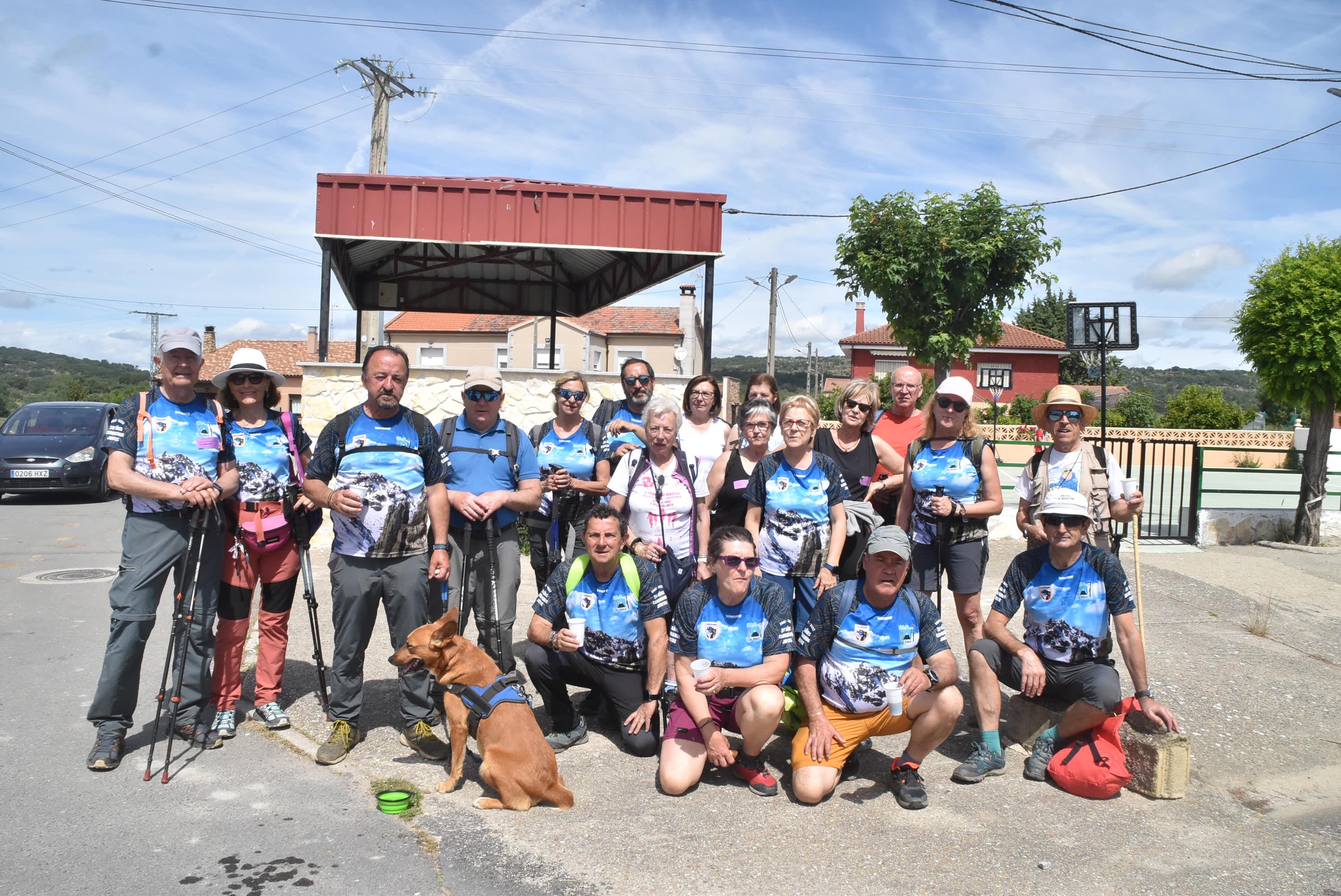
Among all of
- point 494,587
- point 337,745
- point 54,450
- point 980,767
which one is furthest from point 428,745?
point 54,450

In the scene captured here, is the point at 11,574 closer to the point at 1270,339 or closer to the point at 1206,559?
the point at 1206,559

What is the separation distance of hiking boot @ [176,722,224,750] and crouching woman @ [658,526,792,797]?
2226 mm

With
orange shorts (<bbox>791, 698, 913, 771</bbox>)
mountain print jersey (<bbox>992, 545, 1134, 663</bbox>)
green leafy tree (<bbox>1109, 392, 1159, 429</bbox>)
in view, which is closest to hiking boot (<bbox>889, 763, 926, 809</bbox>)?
orange shorts (<bbox>791, 698, 913, 771</bbox>)

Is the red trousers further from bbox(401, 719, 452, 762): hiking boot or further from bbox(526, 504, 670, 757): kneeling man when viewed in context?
bbox(526, 504, 670, 757): kneeling man

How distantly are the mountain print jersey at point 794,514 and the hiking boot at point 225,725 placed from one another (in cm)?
280

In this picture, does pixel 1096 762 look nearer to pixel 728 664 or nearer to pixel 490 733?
pixel 728 664

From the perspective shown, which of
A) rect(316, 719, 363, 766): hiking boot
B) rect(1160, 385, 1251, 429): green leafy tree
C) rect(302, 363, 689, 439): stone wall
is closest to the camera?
rect(316, 719, 363, 766): hiking boot

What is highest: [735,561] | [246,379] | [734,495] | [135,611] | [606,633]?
[246,379]

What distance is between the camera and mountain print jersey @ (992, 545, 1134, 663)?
427cm

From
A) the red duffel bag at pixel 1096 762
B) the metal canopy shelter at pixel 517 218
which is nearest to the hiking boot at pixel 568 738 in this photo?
the red duffel bag at pixel 1096 762

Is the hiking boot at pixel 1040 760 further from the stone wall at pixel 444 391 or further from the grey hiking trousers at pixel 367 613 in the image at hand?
the stone wall at pixel 444 391

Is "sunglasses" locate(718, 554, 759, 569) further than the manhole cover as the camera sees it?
No

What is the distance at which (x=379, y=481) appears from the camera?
4.33 meters

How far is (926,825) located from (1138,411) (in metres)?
39.0
